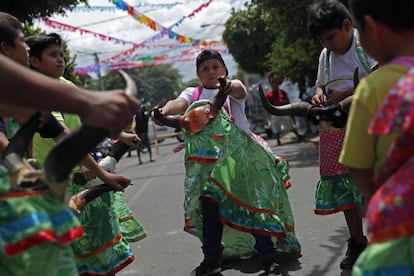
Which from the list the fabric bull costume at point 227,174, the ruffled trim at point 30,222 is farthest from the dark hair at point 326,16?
the ruffled trim at point 30,222

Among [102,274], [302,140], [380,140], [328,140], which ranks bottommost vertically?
[302,140]

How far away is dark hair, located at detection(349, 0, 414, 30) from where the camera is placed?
187 cm

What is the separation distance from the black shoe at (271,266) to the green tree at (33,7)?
7663 mm

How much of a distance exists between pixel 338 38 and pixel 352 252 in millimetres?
1519

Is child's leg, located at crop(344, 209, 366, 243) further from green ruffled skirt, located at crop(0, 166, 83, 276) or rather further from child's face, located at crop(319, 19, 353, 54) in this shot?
green ruffled skirt, located at crop(0, 166, 83, 276)

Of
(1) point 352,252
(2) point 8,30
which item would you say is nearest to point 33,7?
(1) point 352,252

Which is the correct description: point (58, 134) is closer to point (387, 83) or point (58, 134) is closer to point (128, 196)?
point (387, 83)

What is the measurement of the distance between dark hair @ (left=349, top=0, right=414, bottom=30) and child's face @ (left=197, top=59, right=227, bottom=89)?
8.89 feet

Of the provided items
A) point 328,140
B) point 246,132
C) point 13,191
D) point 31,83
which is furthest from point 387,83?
point 246,132

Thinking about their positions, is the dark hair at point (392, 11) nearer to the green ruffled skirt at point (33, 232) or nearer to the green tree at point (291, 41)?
the green ruffled skirt at point (33, 232)

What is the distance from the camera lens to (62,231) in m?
1.98

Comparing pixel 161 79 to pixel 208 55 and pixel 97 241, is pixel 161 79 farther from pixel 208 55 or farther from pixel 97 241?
pixel 97 241

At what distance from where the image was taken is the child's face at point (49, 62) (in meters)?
3.62

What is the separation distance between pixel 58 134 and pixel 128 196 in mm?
8196
